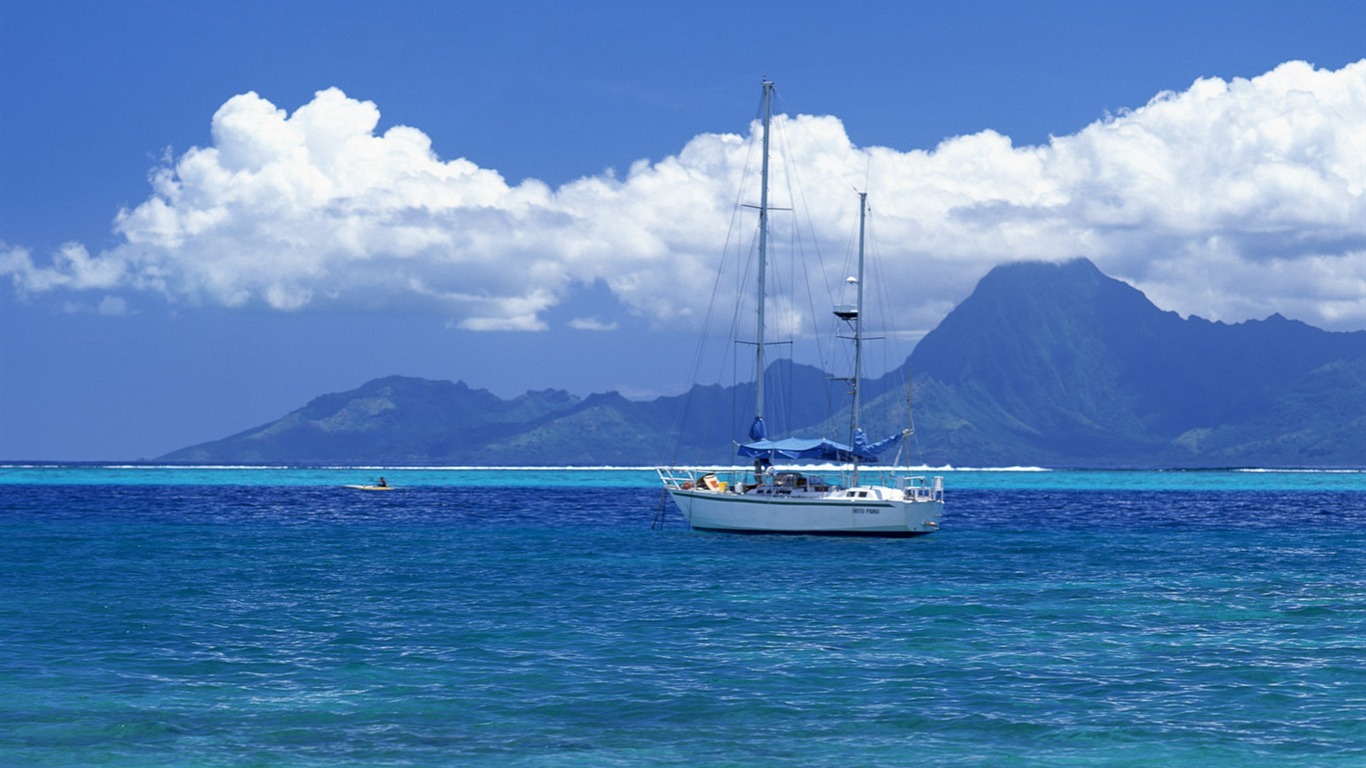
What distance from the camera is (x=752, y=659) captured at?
1247 inches

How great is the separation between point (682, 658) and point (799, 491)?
39187 mm

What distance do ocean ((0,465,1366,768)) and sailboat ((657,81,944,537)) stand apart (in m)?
3.88

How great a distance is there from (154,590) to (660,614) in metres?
18.4

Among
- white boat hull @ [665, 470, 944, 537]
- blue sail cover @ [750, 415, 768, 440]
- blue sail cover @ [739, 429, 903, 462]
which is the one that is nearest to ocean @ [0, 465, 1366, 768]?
A: white boat hull @ [665, 470, 944, 537]

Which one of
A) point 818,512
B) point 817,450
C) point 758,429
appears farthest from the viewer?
point 817,450

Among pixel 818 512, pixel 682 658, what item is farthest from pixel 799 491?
pixel 682 658

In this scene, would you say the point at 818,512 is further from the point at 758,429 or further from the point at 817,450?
the point at 817,450

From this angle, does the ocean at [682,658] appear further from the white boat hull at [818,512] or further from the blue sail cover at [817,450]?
the blue sail cover at [817,450]

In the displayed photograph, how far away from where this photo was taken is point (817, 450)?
247 feet

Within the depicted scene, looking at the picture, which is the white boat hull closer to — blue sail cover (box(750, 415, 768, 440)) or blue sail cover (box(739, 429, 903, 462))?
blue sail cover (box(739, 429, 903, 462))

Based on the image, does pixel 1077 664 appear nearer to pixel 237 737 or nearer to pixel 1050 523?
pixel 237 737

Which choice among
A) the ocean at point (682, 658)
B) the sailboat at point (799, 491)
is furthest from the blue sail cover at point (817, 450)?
the ocean at point (682, 658)

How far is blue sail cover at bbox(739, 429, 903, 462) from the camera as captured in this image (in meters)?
73.3

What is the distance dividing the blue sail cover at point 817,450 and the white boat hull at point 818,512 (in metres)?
2.36
